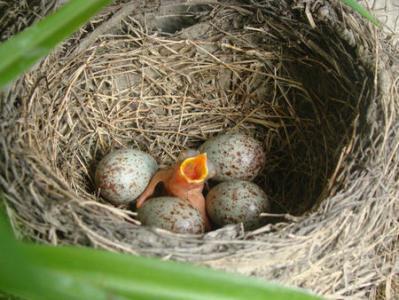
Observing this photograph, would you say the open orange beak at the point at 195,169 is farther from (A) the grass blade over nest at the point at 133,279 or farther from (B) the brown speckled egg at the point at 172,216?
(A) the grass blade over nest at the point at 133,279

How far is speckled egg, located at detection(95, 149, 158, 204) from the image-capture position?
1379mm

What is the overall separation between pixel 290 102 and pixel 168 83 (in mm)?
321

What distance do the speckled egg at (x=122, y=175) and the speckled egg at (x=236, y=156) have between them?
0.17 meters

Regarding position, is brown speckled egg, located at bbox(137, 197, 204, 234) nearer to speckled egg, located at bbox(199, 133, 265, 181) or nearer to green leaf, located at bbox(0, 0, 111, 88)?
speckled egg, located at bbox(199, 133, 265, 181)

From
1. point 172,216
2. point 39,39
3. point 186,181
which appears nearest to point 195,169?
point 186,181

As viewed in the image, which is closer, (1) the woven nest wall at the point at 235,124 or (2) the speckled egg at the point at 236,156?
(1) the woven nest wall at the point at 235,124

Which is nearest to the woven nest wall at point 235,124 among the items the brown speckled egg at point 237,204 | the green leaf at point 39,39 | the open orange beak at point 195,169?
the brown speckled egg at point 237,204

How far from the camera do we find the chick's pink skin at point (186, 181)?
1349 millimetres

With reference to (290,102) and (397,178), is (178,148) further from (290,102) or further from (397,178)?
(397,178)

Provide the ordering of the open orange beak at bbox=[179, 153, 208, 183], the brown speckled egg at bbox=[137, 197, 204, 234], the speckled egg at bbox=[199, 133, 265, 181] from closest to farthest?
the brown speckled egg at bbox=[137, 197, 204, 234], the open orange beak at bbox=[179, 153, 208, 183], the speckled egg at bbox=[199, 133, 265, 181]

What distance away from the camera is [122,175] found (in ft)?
4.53

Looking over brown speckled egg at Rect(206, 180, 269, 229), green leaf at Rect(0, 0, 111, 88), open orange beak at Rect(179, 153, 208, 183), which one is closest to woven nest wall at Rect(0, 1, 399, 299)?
brown speckled egg at Rect(206, 180, 269, 229)

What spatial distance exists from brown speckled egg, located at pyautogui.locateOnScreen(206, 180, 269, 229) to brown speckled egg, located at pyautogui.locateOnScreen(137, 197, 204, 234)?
0.24 feet

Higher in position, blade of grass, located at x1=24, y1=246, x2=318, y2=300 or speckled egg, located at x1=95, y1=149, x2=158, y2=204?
blade of grass, located at x1=24, y1=246, x2=318, y2=300
